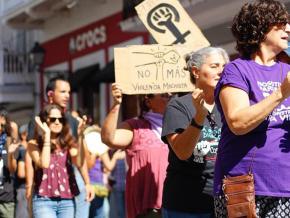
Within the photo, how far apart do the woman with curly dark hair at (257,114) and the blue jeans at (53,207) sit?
318 centimetres

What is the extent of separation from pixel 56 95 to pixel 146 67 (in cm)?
203

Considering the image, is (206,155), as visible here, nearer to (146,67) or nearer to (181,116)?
(181,116)

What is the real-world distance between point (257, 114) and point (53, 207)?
3.63 metres

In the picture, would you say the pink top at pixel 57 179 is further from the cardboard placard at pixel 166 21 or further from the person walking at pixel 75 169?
the cardboard placard at pixel 166 21

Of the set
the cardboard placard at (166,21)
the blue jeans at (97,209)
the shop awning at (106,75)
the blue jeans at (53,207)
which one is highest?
the shop awning at (106,75)

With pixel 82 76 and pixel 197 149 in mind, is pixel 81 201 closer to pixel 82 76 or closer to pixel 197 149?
pixel 197 149

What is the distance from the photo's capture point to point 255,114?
3.14 m

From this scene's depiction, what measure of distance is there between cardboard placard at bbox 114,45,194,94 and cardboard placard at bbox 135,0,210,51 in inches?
9.2

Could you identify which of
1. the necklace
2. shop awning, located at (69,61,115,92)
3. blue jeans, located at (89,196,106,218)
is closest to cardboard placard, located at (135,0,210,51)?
the necklace

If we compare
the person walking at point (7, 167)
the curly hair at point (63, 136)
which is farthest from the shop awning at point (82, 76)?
the curly hair at point (63, 136)

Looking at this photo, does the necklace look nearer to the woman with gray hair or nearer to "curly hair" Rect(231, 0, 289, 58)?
the woman with gray hair

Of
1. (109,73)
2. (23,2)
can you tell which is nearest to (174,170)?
(109,73)

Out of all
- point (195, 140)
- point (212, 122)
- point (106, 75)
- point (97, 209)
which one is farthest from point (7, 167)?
point (106, 75)

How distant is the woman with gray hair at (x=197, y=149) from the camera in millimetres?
4461
